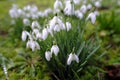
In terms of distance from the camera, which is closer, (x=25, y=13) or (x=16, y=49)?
(x=16, y=49)

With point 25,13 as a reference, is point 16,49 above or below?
below

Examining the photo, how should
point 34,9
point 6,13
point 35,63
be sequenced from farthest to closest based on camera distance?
point 6,13 < point 34,9 < point 35,63

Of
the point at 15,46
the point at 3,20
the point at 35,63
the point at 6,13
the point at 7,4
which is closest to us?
the point at 35,63

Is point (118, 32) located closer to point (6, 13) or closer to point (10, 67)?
point (10, 67)

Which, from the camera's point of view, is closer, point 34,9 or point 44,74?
point 44,74

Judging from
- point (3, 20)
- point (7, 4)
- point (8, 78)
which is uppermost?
point (7, 4)

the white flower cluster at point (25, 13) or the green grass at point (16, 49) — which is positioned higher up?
the white flower cluster at point (25, 13)

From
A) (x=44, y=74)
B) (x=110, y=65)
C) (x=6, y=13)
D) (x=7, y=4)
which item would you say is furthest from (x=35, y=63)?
(x=7, y=4)

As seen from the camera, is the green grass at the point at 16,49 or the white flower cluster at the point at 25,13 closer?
the green grass at the point at 16,49

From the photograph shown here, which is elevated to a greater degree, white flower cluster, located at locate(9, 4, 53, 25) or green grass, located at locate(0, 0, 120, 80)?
white flower cluster, located at locate(9, 4, 53, 25)

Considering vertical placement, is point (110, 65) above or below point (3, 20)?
below

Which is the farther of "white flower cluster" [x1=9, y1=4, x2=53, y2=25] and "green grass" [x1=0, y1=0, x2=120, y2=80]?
"white flower cluster" [x1=9, y1=4, x2=53, y2=25]
